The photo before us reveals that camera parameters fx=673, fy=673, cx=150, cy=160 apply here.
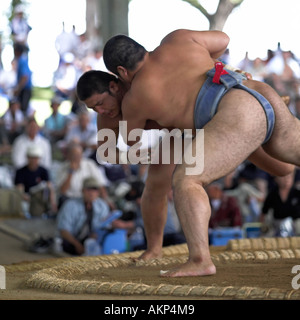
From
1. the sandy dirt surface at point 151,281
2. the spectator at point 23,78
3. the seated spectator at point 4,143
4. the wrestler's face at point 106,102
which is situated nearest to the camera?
the sandy dirt surface at point 151,281

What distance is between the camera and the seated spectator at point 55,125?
695 cm

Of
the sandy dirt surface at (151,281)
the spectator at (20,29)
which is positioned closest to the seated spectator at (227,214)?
the sandy dirt surface at (151,281)

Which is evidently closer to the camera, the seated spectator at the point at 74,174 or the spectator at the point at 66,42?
the seated spectator at the point at 74,174

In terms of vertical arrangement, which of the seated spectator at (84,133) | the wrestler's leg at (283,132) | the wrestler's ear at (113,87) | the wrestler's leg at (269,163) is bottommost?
the seated spectator at (84,133)

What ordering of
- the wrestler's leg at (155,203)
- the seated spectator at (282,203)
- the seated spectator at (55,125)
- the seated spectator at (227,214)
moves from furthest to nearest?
the seated spectator at (55,125)
the seated spectator at (227,214)
the seated spectator at (282,203)
the wrestler's leg at (155,203)

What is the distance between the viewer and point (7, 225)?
5422mm

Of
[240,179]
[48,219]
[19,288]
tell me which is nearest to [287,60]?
[240,179]

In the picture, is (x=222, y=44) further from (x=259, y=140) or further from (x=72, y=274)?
(x=72, y=274)

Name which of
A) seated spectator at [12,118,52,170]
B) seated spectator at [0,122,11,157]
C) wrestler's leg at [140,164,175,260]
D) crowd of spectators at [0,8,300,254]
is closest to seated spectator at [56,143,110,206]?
crowd of spectators at [0,8,300,254]

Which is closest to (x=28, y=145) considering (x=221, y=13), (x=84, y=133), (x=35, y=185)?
(x=35, y=185)

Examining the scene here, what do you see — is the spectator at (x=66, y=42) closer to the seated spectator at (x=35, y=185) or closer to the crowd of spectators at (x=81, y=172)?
the crowd of spectators at (x=81, y=172)

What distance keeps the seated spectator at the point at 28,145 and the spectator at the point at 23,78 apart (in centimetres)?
103

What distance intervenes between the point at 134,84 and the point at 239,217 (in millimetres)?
2930
